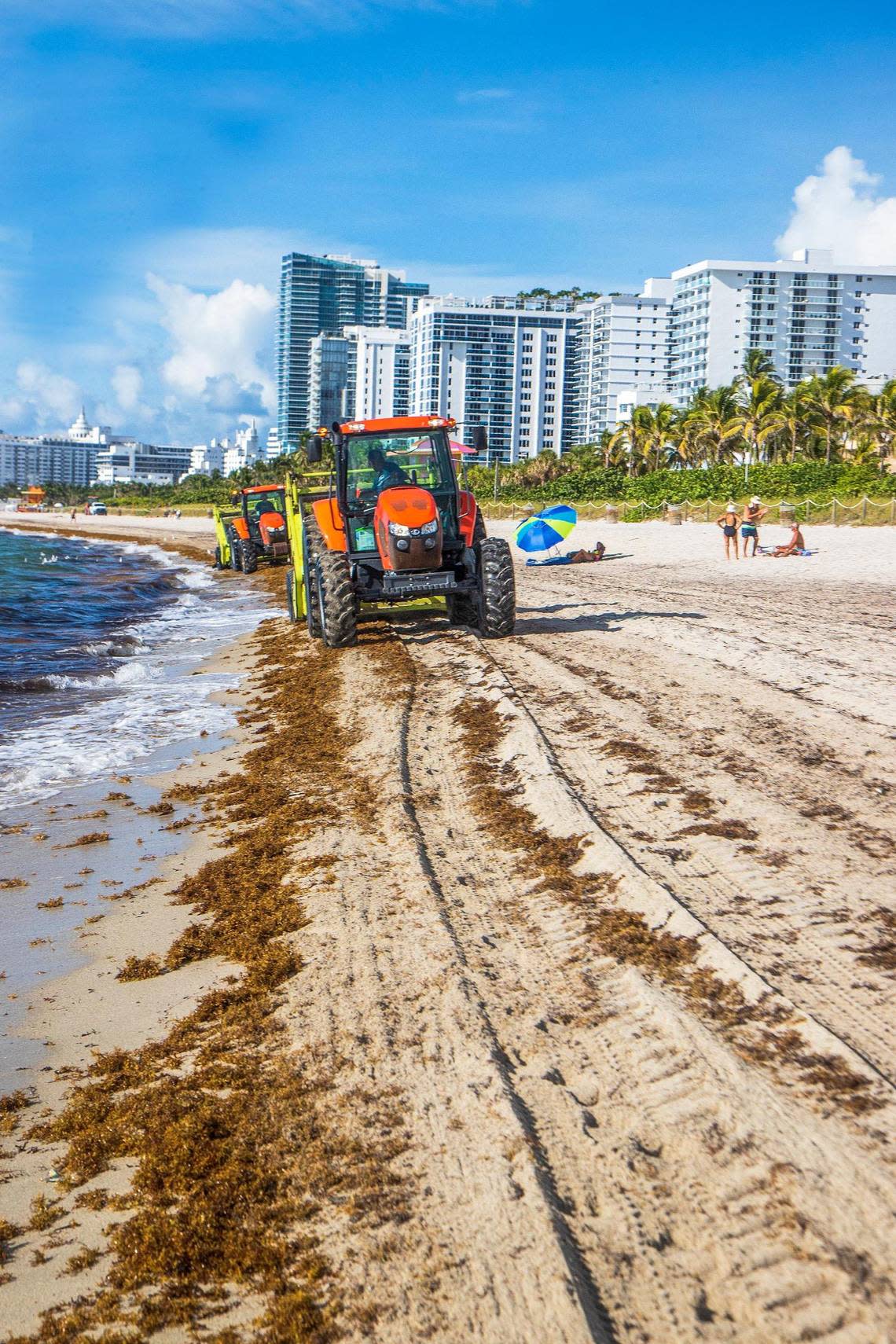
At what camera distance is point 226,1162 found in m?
2.96

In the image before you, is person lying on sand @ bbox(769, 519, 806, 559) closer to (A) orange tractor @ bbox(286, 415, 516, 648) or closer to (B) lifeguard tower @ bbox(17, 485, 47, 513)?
(A) orange tractor @ bbox(286, 415, 516, 648)

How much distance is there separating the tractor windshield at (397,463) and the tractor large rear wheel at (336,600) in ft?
2.53

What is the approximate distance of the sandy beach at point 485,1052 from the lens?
2.43 metres

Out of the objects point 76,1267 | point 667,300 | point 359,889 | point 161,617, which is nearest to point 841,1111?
point 76,1267

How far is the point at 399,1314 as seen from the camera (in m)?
2.35

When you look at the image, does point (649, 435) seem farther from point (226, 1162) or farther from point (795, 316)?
point (226, 1162)

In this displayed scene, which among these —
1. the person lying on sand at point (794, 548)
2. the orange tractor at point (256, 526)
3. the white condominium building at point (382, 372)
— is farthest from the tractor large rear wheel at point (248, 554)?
the white condominium building at point (382, 372)

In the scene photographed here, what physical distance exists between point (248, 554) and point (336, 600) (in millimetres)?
18497

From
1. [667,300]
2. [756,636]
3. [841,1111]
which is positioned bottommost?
[841,1111]

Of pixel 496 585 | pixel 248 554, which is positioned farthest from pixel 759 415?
pixel 496 585

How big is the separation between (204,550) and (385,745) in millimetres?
43259

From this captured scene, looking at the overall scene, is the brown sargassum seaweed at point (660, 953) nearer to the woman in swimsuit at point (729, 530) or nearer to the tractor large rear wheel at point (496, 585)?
the tractor large rear wheel at point (496, 585)

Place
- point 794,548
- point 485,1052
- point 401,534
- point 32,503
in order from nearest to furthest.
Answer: point 485,1052
point 401,534
point 794,548
point 32,503

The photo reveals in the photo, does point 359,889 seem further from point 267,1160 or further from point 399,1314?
point 399,1314
